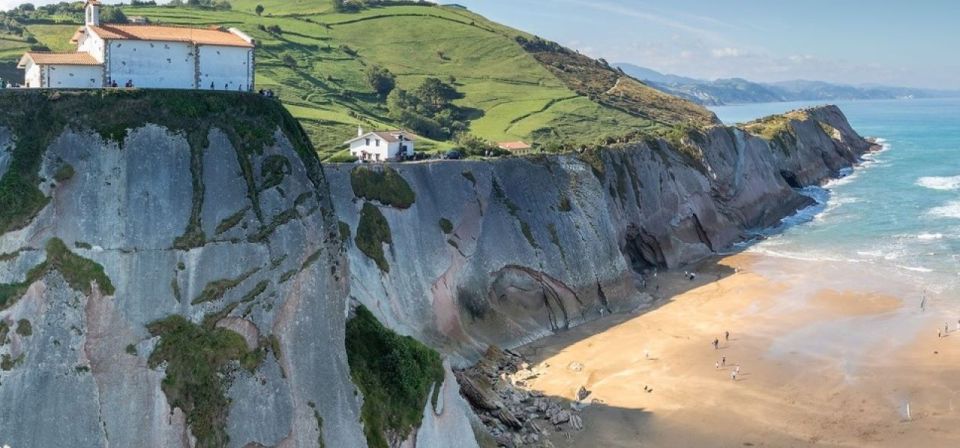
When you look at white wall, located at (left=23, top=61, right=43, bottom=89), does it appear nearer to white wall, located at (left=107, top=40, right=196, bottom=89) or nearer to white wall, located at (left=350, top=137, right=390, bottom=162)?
white wall, located at (left=107, top=40, right=196, bottom=89)

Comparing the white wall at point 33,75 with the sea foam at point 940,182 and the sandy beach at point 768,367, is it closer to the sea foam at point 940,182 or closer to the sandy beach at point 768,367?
the sandy beach at point 768,367

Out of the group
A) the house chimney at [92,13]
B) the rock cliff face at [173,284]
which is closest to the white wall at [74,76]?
the house chimney at [92,13]

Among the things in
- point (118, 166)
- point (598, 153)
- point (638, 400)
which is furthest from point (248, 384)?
point (598, 153)

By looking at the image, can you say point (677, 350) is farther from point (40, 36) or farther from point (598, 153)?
point (40, 36)

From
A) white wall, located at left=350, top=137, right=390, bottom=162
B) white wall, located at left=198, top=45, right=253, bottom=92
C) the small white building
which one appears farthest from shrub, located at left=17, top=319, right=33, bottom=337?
white wall, located at left=350, top=137, right=390, bottom=162

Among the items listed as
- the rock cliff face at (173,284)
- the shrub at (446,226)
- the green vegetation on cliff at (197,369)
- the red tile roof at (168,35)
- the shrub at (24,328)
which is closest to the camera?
the shrub at (24,328)

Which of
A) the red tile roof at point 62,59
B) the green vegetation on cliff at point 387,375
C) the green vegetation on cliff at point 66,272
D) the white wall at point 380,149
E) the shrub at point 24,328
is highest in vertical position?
the red tile roof at point 62,59
